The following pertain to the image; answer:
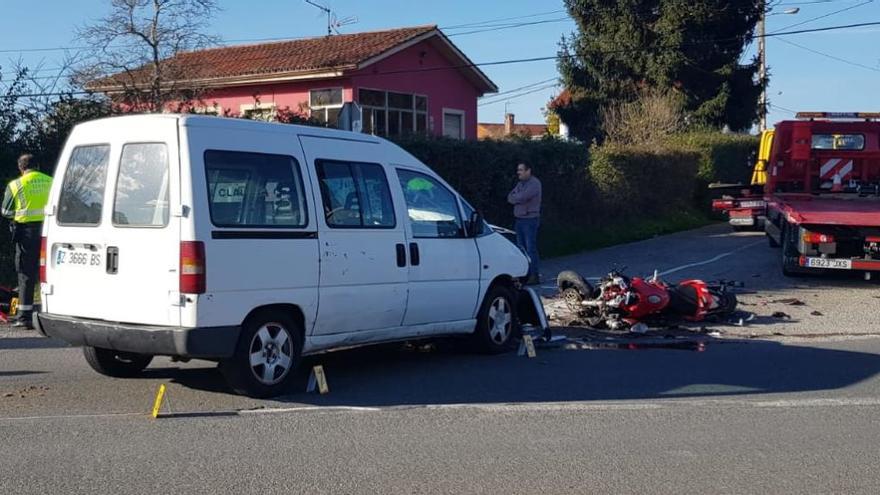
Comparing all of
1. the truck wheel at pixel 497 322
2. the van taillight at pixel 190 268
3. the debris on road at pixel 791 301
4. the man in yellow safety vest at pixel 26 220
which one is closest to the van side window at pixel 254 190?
the van taillight at pixel 190 268

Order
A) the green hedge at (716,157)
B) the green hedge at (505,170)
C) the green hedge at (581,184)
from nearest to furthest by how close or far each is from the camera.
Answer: the green hedge at (505,170)
the green hedge at (581,184)
the green hedge at (716,157)

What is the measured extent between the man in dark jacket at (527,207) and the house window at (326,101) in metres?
12.3

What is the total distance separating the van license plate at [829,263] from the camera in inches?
582

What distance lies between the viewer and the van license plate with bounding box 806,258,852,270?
14.8 m

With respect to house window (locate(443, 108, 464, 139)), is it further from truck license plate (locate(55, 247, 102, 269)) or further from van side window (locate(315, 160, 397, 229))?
truck license plate (locate(55, 247, 102, 269))

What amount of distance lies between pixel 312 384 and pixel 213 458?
2.06 metres

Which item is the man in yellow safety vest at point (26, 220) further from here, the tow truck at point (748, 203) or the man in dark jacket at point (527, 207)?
the tow truck at point (748, 203)

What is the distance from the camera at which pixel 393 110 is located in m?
28.9

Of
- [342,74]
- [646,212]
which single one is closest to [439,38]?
[342,74]

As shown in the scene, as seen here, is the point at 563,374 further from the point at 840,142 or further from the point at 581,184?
the point at 581,184

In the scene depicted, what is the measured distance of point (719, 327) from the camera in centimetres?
1202

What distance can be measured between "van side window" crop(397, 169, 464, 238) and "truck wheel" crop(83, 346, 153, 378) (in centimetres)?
262

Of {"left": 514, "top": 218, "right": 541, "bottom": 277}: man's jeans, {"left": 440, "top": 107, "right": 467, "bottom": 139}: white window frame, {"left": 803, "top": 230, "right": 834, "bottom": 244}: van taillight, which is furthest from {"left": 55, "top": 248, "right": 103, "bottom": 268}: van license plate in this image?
{"left": 440, "top": 107, "right": 467, "bottom": 139}: white window frame

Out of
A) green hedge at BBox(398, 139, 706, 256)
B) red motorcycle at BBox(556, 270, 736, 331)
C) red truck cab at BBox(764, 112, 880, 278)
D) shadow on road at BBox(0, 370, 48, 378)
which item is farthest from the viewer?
green hedge at BBox(398, 139, 706, 256)
